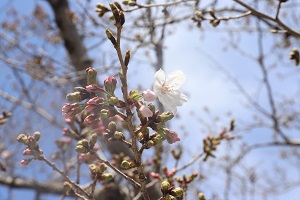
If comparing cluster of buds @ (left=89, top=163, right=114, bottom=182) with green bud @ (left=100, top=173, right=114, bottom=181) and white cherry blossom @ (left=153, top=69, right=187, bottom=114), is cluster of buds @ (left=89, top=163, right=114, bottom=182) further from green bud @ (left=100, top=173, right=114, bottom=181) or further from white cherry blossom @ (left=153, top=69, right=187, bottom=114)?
white cherry blossom @ (left=153, top=69, right=187, bottom=114)

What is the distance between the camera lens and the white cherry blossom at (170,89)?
51.8 inches

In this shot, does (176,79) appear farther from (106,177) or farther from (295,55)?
(295,55)

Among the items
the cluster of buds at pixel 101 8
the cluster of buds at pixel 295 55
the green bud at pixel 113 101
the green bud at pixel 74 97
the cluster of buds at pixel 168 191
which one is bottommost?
the cluster of buds at pixel 168 191

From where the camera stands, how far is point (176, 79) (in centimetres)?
152

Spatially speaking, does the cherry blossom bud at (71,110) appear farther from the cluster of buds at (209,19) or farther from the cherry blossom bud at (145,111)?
the cluster of buds at (209,19)

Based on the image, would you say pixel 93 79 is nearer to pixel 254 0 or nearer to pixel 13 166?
pixel 254 0

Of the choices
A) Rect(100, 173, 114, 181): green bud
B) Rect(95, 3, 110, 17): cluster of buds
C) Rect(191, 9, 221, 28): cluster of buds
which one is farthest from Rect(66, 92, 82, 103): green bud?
Rect(191, 9, 221, 28): cluster of buds

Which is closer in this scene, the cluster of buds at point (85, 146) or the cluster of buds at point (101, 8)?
the cluster of buds at point (85, 146)

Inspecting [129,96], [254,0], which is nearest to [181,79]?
[129,96]

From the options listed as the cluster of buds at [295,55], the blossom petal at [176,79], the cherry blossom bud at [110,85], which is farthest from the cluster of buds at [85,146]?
the cluster of buds at [295,55]

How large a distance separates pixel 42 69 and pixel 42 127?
332 cm

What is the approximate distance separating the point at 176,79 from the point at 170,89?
10cm

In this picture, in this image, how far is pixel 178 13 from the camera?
4250mm

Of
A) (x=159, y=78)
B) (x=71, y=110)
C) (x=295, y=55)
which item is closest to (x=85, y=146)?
(x=71, y=110)
